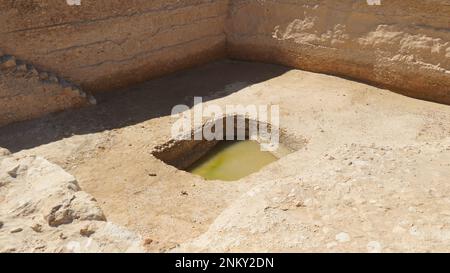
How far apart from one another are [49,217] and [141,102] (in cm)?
454

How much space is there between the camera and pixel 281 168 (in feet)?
21.0

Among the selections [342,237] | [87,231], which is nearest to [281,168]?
[342,237]

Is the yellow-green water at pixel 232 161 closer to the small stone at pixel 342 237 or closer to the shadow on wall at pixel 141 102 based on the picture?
the shadow on wall at pixel 141 102

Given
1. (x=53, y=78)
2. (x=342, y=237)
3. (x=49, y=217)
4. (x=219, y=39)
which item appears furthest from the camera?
(x=219, y=39)

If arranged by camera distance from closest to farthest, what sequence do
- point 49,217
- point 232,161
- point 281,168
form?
point 49,217
point 281,168
point 232,161

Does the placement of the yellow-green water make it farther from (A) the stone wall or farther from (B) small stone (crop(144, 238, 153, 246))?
(A) the stone wall

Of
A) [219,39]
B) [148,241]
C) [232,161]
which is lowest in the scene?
[232,161]

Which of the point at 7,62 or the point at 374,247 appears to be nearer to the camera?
the point at 374,247

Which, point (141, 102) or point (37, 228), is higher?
point (37, 228)

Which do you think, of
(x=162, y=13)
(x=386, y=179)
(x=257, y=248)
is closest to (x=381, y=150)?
(x=386, y=179)

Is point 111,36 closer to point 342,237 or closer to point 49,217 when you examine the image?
point 49,217

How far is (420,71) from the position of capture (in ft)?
26.3

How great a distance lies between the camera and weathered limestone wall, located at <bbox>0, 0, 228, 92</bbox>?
738cm
